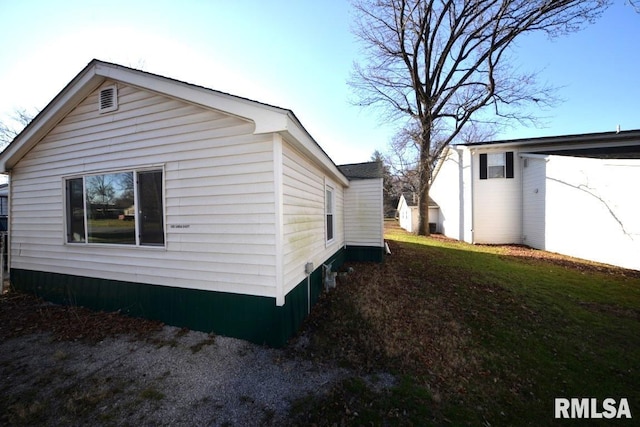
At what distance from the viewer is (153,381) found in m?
2.79

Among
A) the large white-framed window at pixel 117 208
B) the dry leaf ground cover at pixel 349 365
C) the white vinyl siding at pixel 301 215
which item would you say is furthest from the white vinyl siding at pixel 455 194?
the large white-framed window at pixel 117 208

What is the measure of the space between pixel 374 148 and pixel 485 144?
129 ft

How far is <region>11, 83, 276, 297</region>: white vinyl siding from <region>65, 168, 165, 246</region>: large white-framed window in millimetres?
151

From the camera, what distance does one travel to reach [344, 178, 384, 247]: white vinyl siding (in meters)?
8.73

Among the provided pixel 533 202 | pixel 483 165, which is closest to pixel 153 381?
pixel 533 202

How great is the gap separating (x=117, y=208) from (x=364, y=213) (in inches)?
283

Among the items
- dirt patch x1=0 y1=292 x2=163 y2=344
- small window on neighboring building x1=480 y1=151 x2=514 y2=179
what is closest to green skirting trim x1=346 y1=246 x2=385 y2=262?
dirt patch x1=0 y1=292 x2=163 y2=344

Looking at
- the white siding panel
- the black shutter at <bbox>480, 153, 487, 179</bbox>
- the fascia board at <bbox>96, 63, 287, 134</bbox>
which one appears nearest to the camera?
the fascia board at <bbox>96, 63, 287, 134</bbox>

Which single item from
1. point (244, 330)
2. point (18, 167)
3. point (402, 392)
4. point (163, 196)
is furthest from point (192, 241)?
point (18, 167)

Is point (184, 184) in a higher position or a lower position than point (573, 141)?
lower

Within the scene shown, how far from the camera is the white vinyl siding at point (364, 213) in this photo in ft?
28.7

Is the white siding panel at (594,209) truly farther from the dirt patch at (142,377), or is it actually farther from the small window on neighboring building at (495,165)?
the dirt patch at (142,377)

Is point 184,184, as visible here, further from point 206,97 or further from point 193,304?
point 193,304

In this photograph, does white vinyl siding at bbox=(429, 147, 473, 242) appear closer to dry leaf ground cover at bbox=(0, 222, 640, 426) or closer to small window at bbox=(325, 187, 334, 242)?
dry leaf ground cover at bbox=(0, 222, 640, 426)
